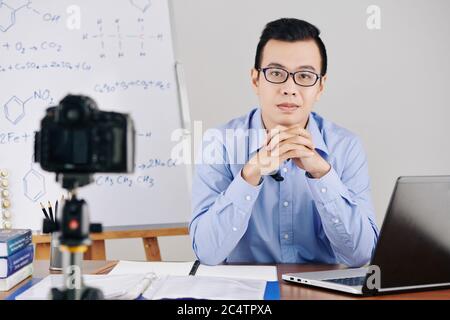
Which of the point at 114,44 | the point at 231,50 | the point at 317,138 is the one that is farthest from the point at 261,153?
the point at 231,50

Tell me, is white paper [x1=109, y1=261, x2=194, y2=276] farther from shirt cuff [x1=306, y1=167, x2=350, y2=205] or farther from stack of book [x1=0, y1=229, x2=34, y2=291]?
shirt cuff [x1=306, y1=167, x2=350, y2=205]

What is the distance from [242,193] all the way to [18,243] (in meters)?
0.41

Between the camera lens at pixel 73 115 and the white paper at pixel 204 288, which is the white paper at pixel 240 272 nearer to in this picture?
the white paper at pixel 204 288

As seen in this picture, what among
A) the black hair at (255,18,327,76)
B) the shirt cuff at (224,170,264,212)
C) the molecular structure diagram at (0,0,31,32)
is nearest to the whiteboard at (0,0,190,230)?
the molecular structure diagram at (0,0,31,32)

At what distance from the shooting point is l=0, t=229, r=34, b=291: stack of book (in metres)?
0.88

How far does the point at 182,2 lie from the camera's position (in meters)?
1.83

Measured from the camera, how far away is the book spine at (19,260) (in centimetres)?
88

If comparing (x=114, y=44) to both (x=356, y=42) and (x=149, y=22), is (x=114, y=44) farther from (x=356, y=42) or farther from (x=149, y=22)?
(x=356, y=42)

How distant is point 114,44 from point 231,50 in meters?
0.43

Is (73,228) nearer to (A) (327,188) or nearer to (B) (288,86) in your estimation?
(A) (327,188)

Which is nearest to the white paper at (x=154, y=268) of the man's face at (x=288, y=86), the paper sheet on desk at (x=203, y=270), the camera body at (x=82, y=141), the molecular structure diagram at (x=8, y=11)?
the paper sheet on desk at (x=203, y=270)

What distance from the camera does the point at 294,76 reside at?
1.21 metres

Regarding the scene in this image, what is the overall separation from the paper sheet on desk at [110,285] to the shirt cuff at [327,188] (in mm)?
347

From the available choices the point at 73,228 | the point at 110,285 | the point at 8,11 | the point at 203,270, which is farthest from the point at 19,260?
the point at 8,11
